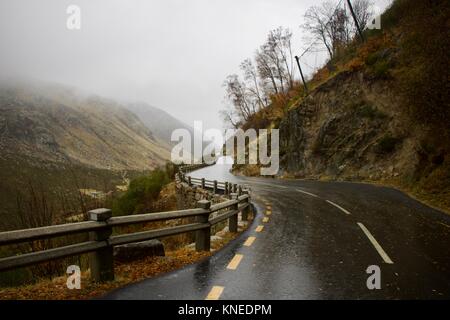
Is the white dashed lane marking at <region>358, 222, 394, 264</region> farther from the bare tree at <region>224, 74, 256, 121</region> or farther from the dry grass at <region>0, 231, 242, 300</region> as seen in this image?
the bare tree at <region>224, 74, 256, 121</region>

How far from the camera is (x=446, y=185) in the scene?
1497 cm

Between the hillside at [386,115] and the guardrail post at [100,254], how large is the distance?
13244 mm

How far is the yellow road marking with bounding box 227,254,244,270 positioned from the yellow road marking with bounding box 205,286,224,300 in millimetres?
1036

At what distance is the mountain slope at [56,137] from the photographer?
13025 centimetres

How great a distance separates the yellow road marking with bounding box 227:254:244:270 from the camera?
6035mm

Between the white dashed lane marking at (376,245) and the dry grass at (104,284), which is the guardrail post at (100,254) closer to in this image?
the dry grass at (104,284)

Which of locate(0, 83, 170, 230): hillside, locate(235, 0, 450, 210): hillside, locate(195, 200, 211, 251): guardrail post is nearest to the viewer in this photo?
locate(195, 200, 211, 251): guardrail post

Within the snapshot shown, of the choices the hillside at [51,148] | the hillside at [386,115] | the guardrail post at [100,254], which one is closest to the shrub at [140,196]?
the hillside at [386,115]

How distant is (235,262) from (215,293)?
1.62 metres

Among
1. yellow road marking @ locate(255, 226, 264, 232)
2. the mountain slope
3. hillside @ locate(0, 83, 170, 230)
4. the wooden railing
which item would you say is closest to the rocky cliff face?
yellow road marking @ locate(255, 226, 264, 232)
